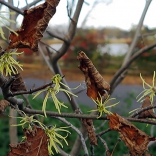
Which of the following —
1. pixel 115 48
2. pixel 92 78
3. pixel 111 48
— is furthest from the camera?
pixel 115 48


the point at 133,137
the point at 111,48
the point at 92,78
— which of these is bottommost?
the point at 133,137

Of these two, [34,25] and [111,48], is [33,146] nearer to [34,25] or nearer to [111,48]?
[34,25]

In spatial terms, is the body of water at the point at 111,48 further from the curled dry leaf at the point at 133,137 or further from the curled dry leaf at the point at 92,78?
the curled dry leaf at the point at 133,137

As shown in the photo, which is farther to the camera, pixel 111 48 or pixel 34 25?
pixel 111 48

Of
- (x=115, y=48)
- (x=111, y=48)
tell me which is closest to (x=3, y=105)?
(x=111, y=48)

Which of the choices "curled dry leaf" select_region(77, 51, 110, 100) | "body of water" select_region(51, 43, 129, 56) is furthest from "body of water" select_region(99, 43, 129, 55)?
"curled dry leaf" select_region(77, 51, 110, 100)

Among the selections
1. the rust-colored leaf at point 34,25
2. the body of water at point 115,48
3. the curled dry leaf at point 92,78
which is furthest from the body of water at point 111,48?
the rust-colored leaf at point 34,25
